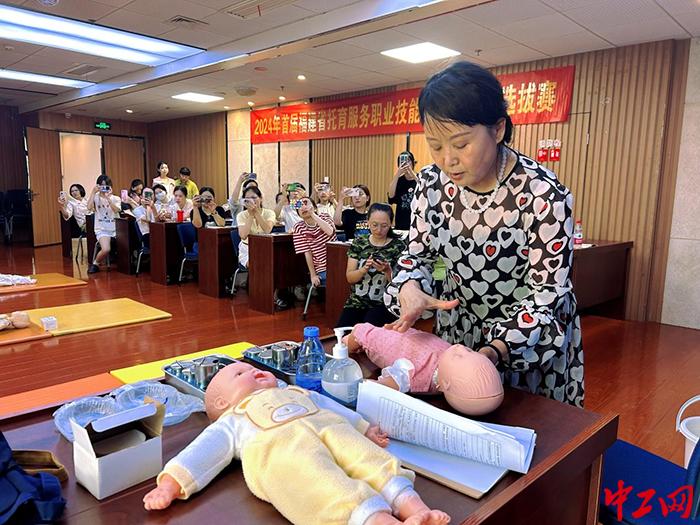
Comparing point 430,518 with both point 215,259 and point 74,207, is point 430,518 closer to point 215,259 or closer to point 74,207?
point 215,259

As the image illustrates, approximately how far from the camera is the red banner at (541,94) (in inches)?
230

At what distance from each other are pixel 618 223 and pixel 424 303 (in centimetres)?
515

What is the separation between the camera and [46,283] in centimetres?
632

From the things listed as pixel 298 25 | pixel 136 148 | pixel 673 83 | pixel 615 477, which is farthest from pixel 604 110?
pixel 136 148

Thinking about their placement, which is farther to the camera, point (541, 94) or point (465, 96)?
point (541, 94)

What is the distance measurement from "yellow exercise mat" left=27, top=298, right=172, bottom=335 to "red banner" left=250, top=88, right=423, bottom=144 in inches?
164

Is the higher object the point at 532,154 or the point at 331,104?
the point at 331,104

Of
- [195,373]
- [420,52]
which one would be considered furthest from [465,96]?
[420,52]

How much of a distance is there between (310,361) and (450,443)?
0.49 metres

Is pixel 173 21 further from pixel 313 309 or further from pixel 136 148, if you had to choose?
pixel 136 148

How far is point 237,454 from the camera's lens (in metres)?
0.92

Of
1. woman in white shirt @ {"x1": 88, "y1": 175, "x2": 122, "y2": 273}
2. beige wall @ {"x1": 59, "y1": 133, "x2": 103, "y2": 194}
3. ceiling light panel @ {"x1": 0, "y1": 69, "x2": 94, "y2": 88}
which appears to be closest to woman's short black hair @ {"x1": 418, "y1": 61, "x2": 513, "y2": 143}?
woman in white shirt @ {"x1": 88, "y1": 175, "x2": 122, "y2": 273}

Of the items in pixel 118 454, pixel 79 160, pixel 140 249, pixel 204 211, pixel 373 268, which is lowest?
pixel 140 249

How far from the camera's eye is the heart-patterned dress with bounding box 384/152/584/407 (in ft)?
3.88
